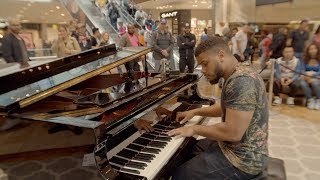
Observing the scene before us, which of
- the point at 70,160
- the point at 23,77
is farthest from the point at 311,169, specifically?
the point at 23,77

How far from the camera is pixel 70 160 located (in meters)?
1.50

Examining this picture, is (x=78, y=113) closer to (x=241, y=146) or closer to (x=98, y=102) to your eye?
(x=98, y=102)

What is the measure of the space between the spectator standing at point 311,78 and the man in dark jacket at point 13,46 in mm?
5405

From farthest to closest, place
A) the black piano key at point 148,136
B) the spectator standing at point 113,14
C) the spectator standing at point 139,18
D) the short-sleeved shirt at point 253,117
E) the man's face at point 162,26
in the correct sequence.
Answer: the spectator standing at point 139,18 < the spectator standing at point 113,14 < the man's face at point 162,26 < the black piano key at point 148,136 < the short-sleeved shirt at point 253,117

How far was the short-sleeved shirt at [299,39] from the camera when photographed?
6.81 meters

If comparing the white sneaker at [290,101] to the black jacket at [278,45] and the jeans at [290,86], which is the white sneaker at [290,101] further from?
the black jacket at [278,45]

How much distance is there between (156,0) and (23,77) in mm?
16572

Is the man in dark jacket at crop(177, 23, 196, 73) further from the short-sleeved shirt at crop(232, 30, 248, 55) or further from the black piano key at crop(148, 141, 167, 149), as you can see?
the black piano key at crop(148, 141, 167, 149)

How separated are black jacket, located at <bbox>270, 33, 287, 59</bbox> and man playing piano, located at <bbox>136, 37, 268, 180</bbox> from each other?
6.10 m

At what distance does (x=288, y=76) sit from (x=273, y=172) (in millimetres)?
4380

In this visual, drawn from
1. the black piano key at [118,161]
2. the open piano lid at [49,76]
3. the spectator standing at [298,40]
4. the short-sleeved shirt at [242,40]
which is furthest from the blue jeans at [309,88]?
the black piano key at [118,161]

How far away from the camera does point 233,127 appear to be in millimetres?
1712

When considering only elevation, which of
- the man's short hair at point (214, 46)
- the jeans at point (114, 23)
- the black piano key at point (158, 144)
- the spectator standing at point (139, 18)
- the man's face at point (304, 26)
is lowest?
the black piano key at point (158, 144)

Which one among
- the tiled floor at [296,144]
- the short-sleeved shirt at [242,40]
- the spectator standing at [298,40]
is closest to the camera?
the tiled floor at [296,144]
